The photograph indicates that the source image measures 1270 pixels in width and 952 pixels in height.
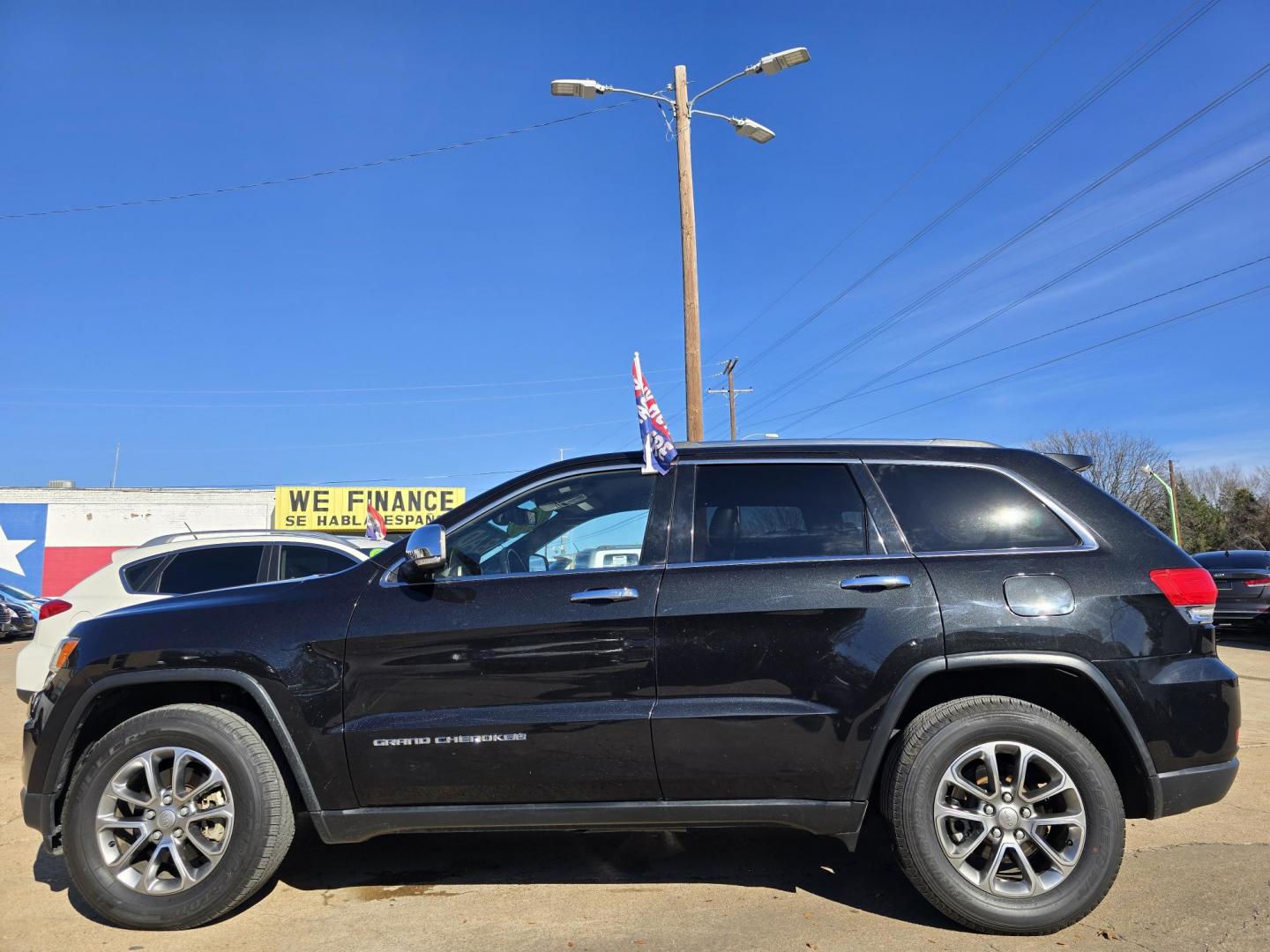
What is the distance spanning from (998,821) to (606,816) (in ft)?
4.90

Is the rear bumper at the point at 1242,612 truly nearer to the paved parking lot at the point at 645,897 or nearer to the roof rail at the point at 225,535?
the paved parking lot at the point at 645,897

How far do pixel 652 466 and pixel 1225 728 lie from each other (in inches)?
96.2

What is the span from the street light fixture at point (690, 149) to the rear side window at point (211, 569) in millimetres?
5524

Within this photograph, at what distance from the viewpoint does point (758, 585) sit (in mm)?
3492

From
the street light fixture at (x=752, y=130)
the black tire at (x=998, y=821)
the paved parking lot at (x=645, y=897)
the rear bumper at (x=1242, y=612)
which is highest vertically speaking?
the street light fixture at (x=752, y=130)

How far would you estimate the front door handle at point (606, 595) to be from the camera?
3484 millimetres

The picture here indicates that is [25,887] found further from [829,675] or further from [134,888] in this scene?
[829,675]

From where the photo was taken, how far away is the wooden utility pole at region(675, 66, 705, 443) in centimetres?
1149

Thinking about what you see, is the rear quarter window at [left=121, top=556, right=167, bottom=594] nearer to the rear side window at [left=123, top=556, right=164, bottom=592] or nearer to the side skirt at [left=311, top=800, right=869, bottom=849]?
the rear side window at [left=123, top=556, right=164, bottom=592]

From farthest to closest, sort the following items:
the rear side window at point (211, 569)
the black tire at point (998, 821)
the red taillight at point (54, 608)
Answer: the rear side window at point (211, 569) < the red taillight at point (54, 608) < the black tire at point (998, 821)

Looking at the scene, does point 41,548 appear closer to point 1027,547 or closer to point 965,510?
point 965,510

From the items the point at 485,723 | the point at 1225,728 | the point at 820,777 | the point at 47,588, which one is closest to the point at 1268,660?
the point at 1225,728

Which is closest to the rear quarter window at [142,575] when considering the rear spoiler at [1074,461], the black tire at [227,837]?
the black tire at [227,837]

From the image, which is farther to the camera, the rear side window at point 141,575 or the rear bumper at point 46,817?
the rear side window at point 141,575
